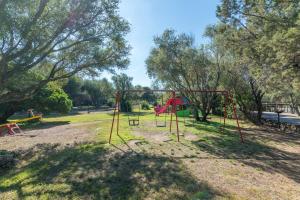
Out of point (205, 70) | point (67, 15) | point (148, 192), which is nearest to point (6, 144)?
point (67, 15)

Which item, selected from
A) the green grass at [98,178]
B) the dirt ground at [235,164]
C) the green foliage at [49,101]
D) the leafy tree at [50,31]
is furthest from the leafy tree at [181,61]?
the green grass at [98,178]

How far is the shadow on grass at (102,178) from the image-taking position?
17.7 ft

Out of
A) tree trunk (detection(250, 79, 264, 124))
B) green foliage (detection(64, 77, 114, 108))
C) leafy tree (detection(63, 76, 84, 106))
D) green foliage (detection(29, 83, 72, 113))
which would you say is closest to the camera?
tree trunk (detection(250, 79, 264, 124))

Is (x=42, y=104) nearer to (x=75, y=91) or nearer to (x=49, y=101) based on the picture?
(x=49, y=101)

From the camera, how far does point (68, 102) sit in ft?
84.8

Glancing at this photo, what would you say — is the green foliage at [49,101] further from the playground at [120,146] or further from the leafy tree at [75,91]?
the leafy tree at [75,91]

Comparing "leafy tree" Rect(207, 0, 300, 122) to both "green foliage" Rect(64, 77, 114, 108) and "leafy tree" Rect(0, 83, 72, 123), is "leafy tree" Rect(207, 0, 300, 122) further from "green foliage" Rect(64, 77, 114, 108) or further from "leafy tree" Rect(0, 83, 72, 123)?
"green foliage" Rect(64, 77, 114, 108)

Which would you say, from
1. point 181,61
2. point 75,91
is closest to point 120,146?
point 181,61

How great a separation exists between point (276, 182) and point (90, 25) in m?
9.02

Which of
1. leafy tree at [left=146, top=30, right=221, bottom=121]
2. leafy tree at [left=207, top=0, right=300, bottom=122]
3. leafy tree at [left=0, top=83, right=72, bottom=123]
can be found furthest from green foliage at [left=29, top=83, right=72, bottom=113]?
leafy tree at [left=207, top=0, right=300, bottom=122]

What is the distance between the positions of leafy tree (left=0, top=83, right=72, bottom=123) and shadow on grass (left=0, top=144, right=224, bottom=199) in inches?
611

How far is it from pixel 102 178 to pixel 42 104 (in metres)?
19.7

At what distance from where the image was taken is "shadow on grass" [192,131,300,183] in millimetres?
7777

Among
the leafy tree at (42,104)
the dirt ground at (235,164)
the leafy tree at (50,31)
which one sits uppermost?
the leafy tree at (50,31)
